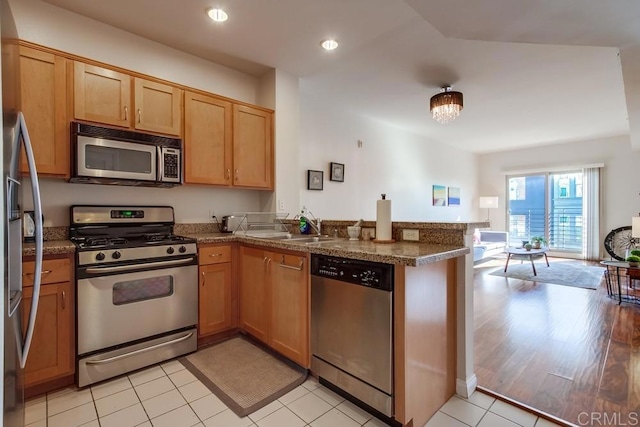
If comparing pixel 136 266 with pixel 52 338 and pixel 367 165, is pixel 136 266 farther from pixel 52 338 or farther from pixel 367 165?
pixel 367 165

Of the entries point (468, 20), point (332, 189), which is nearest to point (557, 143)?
point (332, 189)

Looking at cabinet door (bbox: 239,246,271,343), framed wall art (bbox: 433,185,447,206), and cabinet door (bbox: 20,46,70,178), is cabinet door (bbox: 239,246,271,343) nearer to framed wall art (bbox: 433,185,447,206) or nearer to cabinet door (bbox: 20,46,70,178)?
cabinet door (bbox: 20,46,70,178)

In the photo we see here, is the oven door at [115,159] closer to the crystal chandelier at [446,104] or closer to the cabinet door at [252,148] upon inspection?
the cabinet door at [252,148]

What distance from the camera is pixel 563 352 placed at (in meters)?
2.38

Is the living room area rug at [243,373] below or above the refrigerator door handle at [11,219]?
below

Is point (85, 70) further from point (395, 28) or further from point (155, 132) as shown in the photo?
point (395, 28)

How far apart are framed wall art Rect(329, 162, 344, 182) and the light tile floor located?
2.82 metres

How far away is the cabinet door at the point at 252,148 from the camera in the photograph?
2.99 metres

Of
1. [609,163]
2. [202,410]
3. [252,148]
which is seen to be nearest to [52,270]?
[202,410]

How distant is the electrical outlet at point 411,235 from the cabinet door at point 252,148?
1658 mm

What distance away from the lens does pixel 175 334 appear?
229 cm

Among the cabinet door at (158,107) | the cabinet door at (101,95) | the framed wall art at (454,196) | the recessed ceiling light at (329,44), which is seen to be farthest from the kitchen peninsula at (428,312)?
the framed wall art at (454,196)

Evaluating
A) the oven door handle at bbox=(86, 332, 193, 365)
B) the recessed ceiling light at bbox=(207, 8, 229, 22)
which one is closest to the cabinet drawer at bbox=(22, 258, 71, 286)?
the oven door handle at bbox=(86, 332, 193, 365)

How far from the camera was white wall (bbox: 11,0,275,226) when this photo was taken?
7.24 ft
